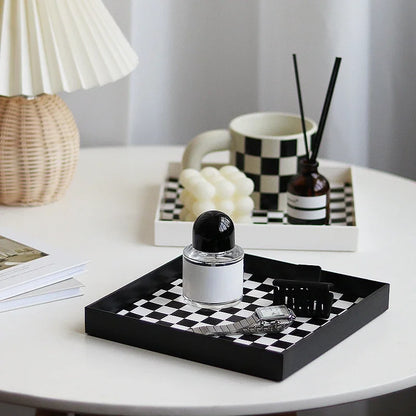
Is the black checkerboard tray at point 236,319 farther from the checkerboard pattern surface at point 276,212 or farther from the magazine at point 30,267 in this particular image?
the checkerboard pattern surface at point 276,212

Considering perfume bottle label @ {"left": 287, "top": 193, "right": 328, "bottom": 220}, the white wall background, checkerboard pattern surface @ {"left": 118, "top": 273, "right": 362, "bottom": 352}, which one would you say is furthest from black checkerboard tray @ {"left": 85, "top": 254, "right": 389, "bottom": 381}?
the white wall background

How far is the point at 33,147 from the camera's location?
4.09 feet

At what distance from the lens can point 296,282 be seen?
37.1 inches

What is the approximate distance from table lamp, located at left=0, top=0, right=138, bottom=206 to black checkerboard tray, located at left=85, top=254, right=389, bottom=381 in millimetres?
322

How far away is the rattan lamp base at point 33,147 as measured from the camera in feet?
4.07

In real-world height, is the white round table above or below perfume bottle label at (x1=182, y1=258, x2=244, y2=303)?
below

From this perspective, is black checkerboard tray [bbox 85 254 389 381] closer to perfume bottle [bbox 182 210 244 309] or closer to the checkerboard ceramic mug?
perfume bottle [bbox 182 210 244 309]

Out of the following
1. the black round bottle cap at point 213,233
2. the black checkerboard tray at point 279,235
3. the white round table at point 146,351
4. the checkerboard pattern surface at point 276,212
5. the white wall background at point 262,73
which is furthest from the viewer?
the white wall background at point 262,73

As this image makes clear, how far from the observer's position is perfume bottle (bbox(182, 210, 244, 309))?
929 mm

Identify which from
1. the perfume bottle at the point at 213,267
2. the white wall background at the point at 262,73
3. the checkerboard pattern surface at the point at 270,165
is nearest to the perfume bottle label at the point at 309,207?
the checkerboard pattern surface at the point at 270,165

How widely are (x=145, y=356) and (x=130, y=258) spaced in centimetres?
26

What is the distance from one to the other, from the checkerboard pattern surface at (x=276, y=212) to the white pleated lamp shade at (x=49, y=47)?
206mm

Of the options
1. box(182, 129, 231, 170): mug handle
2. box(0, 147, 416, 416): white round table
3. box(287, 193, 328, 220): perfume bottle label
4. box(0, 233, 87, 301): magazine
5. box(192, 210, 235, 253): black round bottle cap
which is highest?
box(182, 129, 231, 170): mug handle

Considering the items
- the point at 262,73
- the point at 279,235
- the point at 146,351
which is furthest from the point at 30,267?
the point at 262,73
